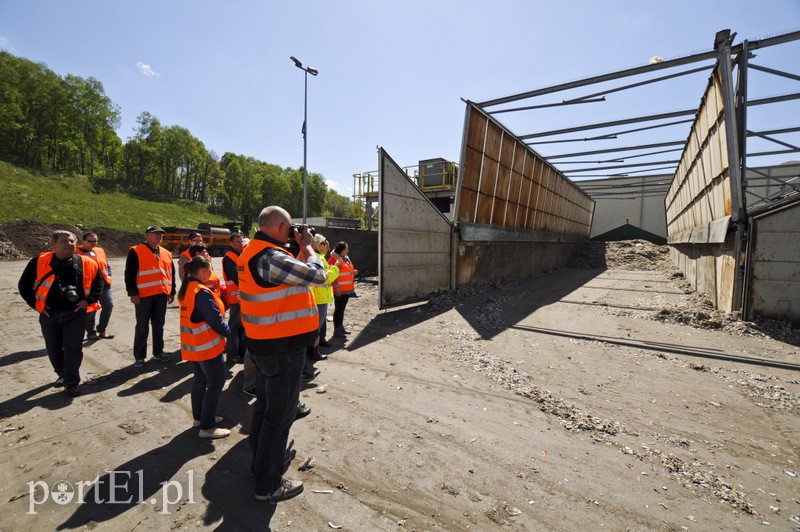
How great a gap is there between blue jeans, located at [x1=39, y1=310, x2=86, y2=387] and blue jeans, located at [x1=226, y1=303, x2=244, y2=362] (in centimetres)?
160

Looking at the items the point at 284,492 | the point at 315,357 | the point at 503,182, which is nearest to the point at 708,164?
the point at 503,182

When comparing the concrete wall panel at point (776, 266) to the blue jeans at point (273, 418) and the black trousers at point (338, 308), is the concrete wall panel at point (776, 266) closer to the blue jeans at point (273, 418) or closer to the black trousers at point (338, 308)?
the black trousers at point (338, 308)

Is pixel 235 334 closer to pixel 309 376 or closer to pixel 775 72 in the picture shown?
pixel 309 376

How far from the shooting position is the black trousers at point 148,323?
4882 mm

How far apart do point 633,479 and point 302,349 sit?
2.71 metres

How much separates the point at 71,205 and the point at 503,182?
112ft

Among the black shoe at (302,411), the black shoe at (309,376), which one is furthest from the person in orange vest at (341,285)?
the black shoe at (302,411)

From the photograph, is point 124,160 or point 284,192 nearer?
point 124,160

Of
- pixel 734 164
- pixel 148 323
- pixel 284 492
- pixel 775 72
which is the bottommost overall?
pixel 284 492

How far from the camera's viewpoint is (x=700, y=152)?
10.8 m

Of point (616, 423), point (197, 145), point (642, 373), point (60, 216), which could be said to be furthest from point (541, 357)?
point (197, 145)

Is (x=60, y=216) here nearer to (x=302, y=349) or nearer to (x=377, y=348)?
(x=377, y=348)

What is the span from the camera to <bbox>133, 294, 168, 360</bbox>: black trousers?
16.0ft

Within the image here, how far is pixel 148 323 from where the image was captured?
16.4 ft
